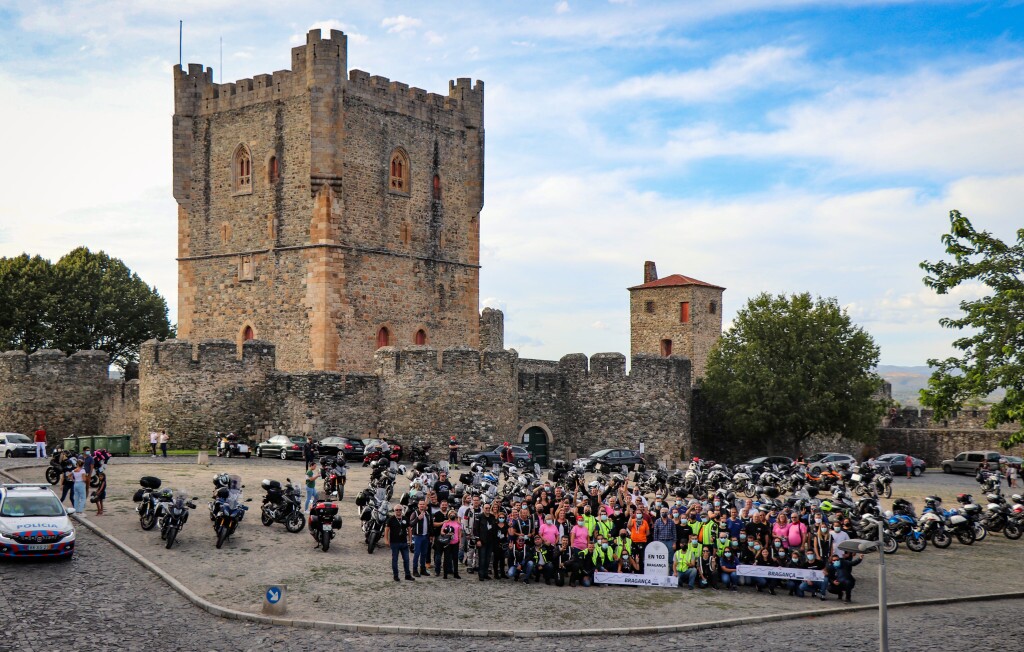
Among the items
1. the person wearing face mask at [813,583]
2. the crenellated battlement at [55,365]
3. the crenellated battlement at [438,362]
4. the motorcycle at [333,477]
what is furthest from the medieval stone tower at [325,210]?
the person wearing face mask at [813,583]

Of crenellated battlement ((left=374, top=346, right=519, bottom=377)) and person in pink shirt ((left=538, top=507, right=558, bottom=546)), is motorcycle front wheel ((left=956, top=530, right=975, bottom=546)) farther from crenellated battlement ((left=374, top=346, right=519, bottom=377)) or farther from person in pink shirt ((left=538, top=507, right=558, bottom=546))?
crenellated battlement ((left=374, top=346, right=519, bottom=377))

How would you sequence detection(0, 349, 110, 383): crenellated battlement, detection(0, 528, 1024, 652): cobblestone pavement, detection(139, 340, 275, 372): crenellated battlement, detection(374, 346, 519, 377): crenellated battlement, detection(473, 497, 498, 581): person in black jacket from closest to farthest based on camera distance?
detection(0, 528, 1024, 652): cobblestone pavement, detection(473, 497, 498, 581): person in black jacket, detection(139, 340, 275, 372): crenellated battlement, detection(374, 346, 519, 377): crenellated battlement, detection(0, 349, 110, 383): crenellated battlement

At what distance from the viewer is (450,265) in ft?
179

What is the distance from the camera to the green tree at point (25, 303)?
57.6 m

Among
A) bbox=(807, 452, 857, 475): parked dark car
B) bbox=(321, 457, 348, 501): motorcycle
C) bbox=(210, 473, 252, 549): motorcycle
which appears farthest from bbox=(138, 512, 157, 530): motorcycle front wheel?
bbox=(807, 452, 857, 475): parked dark car

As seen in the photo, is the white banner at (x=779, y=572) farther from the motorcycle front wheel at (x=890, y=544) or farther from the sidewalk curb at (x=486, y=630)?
the motorcycle front wheel at (x=890, y=544)

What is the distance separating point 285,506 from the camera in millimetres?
24031

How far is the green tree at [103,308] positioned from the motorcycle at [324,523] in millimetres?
40778

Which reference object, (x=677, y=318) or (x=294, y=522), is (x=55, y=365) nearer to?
(x=294, y=522)

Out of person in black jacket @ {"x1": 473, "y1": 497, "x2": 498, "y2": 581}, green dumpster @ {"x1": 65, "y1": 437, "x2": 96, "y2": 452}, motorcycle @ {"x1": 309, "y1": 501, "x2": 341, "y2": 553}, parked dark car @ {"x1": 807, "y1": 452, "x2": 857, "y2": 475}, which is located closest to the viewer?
person in black jacket @ {"x1": 473, "y1": 497, "x2": 498, "y2": 581}

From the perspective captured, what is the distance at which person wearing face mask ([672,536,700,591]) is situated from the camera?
20.8 metres

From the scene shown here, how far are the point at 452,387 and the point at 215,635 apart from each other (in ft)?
89.9

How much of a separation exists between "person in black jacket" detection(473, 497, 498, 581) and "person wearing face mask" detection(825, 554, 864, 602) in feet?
19.9

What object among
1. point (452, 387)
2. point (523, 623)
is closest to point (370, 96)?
point (452, 387)
